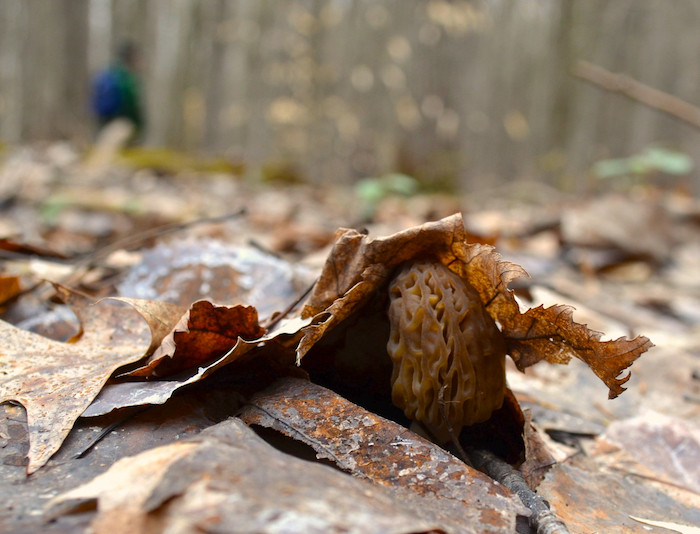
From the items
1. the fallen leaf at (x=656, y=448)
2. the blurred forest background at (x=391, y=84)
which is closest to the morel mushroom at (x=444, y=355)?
the fallen leaf at (x=656, y=448)

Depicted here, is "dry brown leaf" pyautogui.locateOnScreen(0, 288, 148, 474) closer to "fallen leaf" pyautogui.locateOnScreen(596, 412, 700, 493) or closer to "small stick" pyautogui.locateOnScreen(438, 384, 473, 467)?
"small stick" pyautogui.locateOnScreen(438, 384, 473, 467)

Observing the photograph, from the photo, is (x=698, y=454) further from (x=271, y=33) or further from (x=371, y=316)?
(x=271, y=33)

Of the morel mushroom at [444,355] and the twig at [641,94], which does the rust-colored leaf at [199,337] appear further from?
the twig at [641,94]

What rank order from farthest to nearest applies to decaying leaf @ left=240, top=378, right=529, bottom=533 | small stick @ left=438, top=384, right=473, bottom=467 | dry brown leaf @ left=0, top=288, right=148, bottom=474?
small stick @ left=438, top=384, right=473, bottom=467, dry brown leaf @ left=0, top=288, right=148, bottom=474, decaying leaf @ left=240, top=378, right=529, bottom=533

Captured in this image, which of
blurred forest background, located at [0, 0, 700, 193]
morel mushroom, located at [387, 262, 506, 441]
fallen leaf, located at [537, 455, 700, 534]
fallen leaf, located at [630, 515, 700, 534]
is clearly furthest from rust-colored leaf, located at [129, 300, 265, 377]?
blurred forest background, located at [0, 0, 700, 193]

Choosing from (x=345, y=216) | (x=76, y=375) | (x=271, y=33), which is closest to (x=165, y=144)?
(x=271, y=33)

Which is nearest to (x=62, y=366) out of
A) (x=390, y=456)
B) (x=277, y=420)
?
(x=277, y=420)
